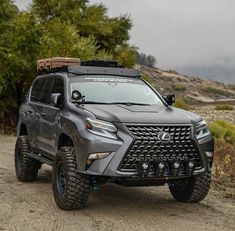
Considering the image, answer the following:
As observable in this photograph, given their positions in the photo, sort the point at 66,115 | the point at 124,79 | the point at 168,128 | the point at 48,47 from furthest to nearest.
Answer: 1. the point at 48,47
2. the point at 124,79
3. the point at 66,115
4. the point at 168,128

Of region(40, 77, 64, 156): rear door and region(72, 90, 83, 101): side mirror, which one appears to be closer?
region(72, 90, 83, 101): side mirror

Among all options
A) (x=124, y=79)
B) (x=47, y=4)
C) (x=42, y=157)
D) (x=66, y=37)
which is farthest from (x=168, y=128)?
(x=47, y=4)

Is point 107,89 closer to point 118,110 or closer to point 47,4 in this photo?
point 118,110

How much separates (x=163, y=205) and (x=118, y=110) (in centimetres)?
177

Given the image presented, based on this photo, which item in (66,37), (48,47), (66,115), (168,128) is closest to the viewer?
(168,128)

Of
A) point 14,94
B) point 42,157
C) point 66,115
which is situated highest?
point 66,115

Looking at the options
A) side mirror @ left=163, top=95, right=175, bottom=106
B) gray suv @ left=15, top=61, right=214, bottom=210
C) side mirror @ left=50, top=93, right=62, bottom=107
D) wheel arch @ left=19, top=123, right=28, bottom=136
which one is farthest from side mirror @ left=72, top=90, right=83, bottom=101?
wheel arch @ left=19, top=123, right=28, bottom=136

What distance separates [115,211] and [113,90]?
1.97 metres

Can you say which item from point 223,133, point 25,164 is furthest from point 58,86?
point 223,133

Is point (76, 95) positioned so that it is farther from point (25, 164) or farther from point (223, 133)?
point (223, 133)

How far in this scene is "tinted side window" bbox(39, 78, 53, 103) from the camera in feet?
29.4

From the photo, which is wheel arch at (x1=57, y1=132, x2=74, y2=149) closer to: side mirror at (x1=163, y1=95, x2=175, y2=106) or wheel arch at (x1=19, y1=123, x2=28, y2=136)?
side mirror at (x1=163, y1=95, x2=175, y2=106)

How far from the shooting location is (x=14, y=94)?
24141 mm

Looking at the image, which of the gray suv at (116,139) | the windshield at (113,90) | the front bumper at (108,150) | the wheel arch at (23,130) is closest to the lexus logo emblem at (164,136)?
the gray suv at (116,139)
